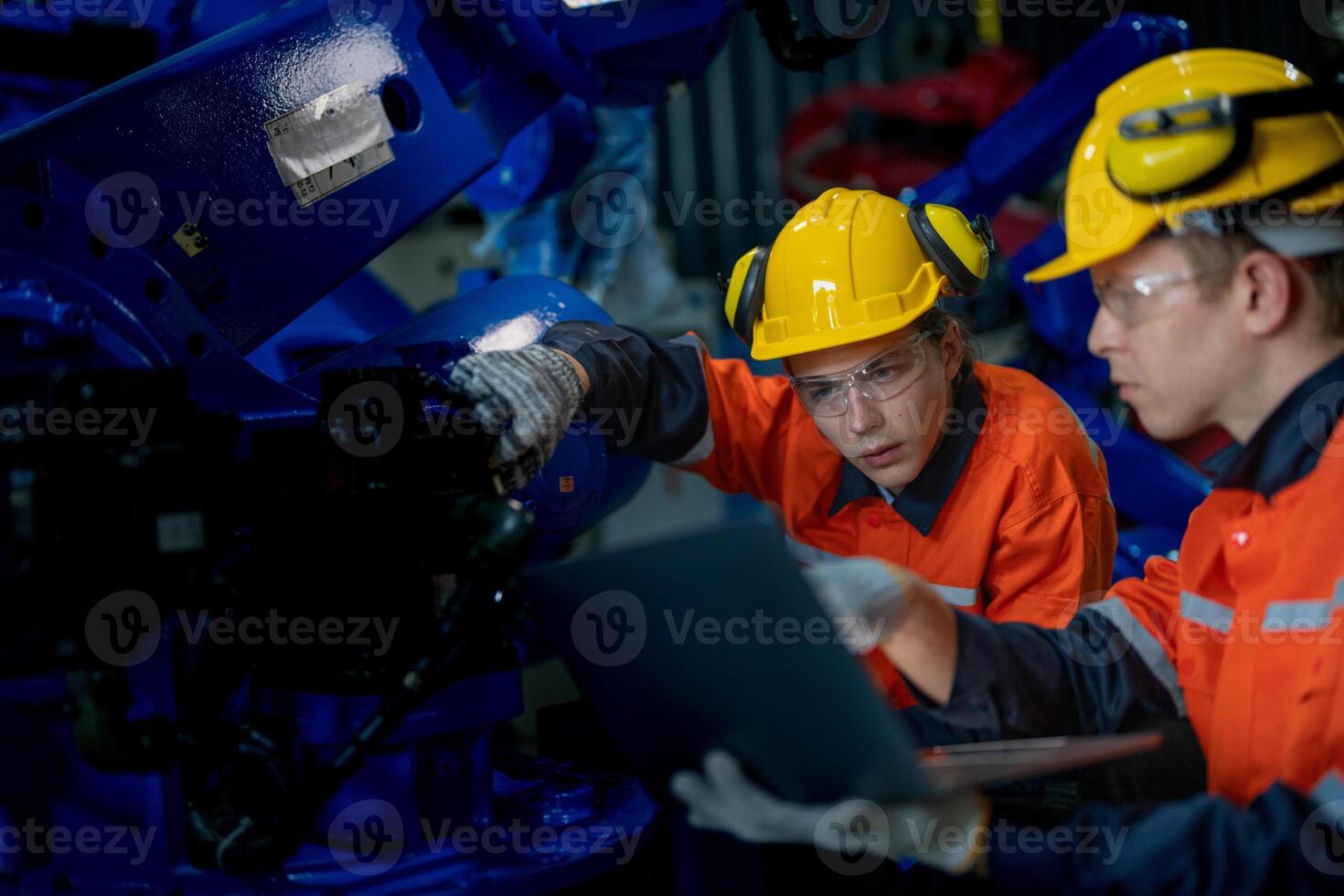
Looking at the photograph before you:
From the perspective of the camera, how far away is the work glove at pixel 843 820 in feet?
4.58

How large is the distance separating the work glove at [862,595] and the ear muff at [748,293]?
73 cm

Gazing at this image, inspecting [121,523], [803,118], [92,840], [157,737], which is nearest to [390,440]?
[121,523]

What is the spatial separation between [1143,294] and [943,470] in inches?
29.6

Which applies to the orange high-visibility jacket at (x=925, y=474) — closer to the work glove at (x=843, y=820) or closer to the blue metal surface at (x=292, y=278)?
the blue metal surface at (x=292, y=278)

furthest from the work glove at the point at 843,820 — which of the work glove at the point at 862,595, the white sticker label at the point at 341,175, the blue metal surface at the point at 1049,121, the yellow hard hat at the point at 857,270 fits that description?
the blue metal surface at the point at 1049,121

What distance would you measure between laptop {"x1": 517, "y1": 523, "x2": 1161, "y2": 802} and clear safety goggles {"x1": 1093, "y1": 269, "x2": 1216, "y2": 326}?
1.71ft

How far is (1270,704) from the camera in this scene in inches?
59.3

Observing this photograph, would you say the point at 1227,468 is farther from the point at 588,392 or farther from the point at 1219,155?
the point at 588,392

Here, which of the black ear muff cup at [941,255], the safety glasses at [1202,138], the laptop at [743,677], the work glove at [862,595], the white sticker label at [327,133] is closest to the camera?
the laptop at [743,677]

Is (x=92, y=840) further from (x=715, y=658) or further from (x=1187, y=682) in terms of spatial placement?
(x=1187, y=682)

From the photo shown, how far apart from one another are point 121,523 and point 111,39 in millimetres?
1193

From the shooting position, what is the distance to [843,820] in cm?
139

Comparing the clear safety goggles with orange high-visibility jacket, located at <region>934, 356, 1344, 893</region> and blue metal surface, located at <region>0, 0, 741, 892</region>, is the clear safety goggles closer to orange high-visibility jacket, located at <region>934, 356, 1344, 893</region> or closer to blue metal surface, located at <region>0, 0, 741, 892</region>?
orange high-visibility jacket, located at <region>934, 356, 1344, 893</region>

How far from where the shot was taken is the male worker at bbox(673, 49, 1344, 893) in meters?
1.41
